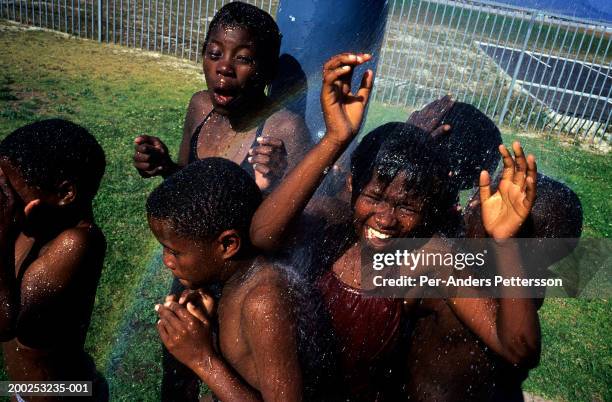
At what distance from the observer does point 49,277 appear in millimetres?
2240

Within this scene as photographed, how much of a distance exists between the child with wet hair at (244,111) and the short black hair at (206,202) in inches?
13.5

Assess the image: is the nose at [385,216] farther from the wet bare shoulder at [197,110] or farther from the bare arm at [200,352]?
the wet bare shoulder at [197,110]

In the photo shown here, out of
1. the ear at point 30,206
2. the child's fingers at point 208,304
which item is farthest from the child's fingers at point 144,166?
the child's fingers at point 208,304

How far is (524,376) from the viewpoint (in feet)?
12.5

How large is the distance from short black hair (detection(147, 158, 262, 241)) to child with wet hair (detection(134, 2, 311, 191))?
0.34 metres

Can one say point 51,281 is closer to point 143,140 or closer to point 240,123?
point 143,140

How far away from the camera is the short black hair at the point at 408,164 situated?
217 cm

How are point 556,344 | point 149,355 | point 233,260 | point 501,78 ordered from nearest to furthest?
point 233,260 → point 149,355 → point 556,344 → point 501,78

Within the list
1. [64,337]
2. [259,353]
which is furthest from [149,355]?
[259,353]

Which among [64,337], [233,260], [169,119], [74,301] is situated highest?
[233,260]

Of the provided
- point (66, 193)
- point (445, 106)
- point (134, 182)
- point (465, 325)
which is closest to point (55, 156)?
point (66, 193)

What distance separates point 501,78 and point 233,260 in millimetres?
9323

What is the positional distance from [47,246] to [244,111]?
1.10 meters

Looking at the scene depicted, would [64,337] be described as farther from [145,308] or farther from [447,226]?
[447,226]
